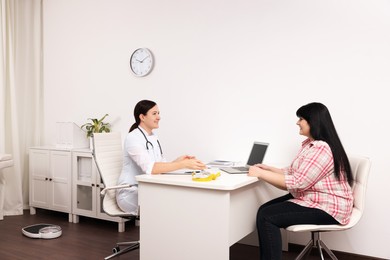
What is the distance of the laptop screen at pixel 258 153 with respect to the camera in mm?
3229

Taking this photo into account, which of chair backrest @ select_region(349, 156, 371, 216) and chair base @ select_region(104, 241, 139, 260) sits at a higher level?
chair backrest @ select_region(349, 156, 371, 216)

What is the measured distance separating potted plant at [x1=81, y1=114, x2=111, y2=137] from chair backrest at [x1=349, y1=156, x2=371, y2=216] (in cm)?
270

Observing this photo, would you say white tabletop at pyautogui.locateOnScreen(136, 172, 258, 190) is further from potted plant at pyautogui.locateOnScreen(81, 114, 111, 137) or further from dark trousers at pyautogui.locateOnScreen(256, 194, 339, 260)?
potted plant at pyautogui.locateOnScreen(81, 114, 111, 137)

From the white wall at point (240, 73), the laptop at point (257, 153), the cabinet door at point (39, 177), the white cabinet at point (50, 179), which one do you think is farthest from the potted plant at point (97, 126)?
the laptop at point (257, 153)

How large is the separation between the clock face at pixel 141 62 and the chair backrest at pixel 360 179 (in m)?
2.34

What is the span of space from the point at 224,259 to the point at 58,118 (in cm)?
339

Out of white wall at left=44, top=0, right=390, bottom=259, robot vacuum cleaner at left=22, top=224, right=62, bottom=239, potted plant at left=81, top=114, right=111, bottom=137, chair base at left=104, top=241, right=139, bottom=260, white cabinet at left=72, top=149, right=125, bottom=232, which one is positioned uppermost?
white wall at left=44, top=0, right=390, bottom=259

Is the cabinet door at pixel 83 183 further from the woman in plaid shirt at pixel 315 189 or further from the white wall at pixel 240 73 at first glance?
the woman in plaid shirt at pixel 315 189

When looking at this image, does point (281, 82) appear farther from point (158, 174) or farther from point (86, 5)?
point (86, 5)

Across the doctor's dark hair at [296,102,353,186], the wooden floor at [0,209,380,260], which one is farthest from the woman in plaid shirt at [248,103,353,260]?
the wooden floor at [0,209,380,260]

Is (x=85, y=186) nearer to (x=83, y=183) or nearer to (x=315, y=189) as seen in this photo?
(x=83, y=183)

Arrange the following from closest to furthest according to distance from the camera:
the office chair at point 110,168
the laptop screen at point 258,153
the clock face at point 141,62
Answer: the office chair at point 110,168, the laptop screen at point 258,153, the clock face at point 141,62

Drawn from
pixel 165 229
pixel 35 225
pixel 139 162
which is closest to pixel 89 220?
pixel 35 225

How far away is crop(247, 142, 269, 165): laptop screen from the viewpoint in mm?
3229
